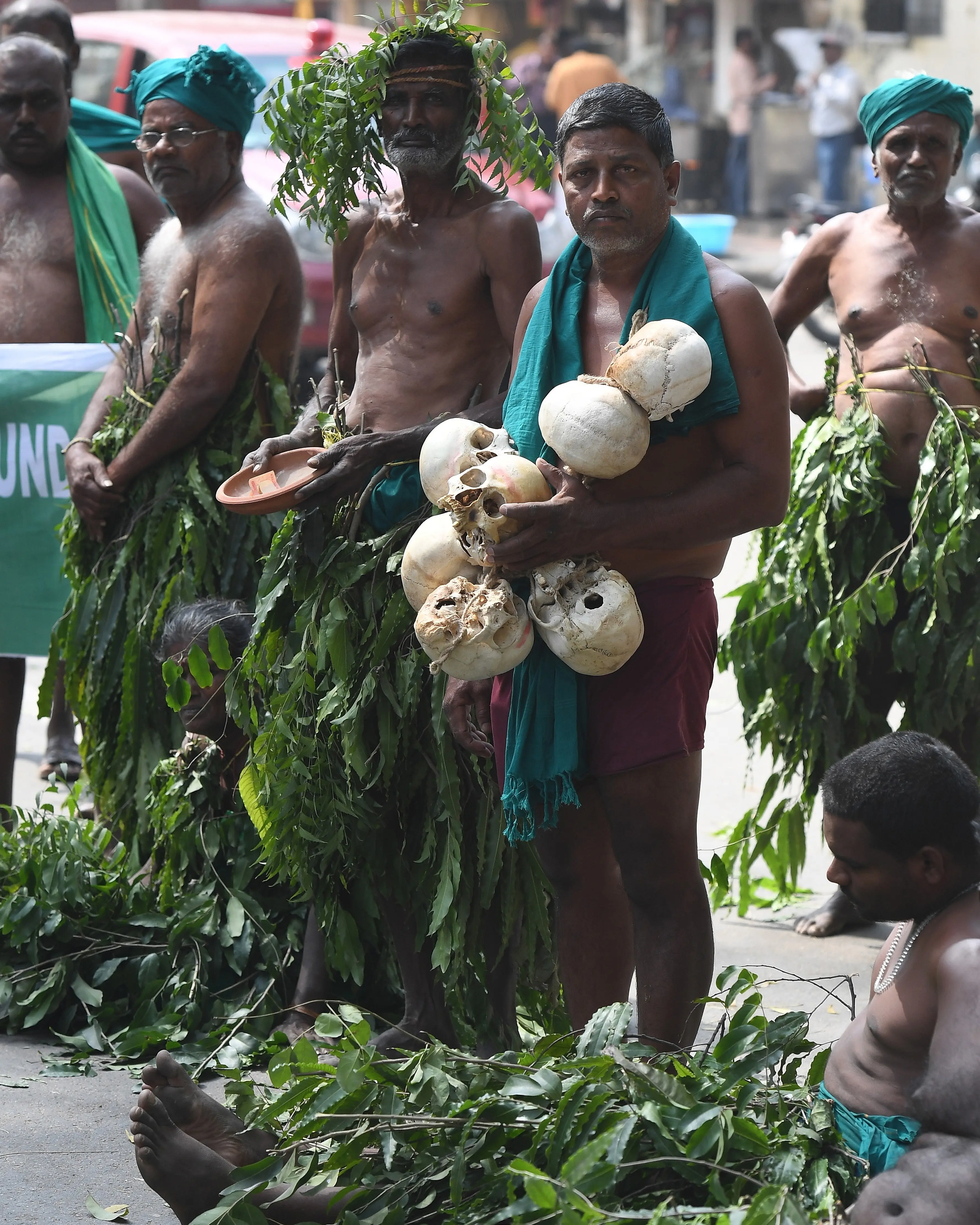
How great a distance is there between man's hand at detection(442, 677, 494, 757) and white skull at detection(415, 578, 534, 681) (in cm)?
29

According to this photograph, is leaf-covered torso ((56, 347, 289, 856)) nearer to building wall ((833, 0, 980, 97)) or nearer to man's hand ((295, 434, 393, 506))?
man's hand ((295, 434, 393, 506))

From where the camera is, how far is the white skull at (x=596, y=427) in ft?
9.11

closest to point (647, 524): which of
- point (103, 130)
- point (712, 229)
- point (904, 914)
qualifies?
point (904, 914)

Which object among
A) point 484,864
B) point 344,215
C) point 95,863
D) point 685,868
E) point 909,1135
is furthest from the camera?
point 95,863

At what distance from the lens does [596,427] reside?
9.11ft

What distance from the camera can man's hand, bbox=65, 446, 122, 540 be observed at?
14.6ft

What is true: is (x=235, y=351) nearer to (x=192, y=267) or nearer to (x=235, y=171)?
(x=192, y=267)

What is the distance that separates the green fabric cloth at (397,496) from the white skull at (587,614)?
0.67 meters

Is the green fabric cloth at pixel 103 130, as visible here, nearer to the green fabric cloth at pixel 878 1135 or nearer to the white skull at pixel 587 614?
the white skull at pixel 587 614

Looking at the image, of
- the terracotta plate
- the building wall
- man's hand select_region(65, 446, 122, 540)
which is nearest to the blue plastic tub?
the building wall

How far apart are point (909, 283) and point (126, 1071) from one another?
276cm

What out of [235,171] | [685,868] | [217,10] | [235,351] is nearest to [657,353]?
[685,868]

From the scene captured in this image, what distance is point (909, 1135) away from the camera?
242cm

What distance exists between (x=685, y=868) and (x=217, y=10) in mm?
20128
